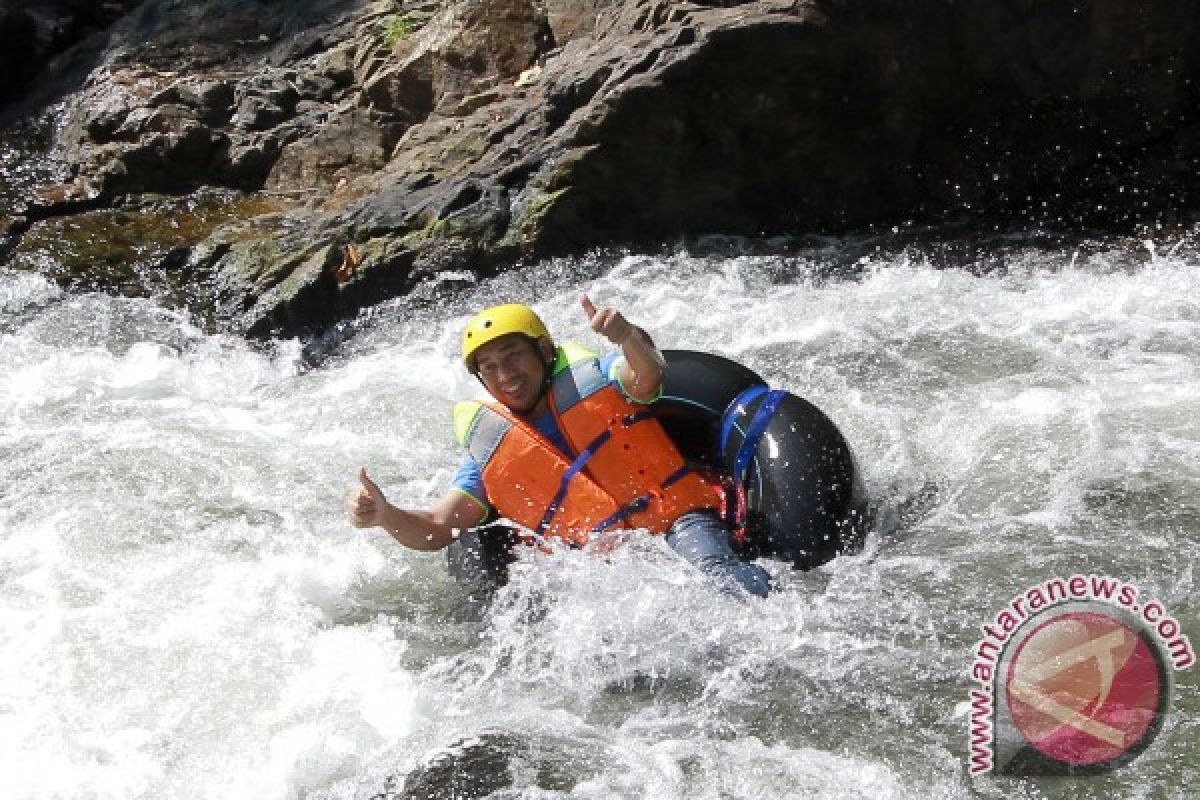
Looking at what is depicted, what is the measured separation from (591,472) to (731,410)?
1.86ft

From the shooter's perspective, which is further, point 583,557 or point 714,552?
point 583,557

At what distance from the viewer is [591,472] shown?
183 inches

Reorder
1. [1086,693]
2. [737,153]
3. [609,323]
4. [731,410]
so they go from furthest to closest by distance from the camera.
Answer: [737,153]
[731,410]
[609,323]
[1086,693]

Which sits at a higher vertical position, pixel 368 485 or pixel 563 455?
pixel 368 485

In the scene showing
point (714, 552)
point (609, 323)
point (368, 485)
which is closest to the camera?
point (609, 323)

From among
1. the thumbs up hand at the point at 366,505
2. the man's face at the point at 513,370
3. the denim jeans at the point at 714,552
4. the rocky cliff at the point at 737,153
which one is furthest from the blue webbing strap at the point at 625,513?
the rocky cliff at the point at 737,153

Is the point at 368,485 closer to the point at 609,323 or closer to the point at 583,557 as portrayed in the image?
the point at 583,557

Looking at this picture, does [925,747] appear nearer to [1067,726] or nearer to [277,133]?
[1067,726]

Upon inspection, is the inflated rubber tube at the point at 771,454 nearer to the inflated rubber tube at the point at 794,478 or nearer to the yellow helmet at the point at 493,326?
the inflated rubber tube at the point at 794,478

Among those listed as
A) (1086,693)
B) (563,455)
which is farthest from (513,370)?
(1086,693)

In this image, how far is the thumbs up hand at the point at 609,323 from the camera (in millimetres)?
4109

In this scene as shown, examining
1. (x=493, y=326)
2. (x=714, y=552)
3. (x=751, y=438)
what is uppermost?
Answer: (x=493, y=326)

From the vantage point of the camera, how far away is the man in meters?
4.55

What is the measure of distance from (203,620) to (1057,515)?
308 centimetres
